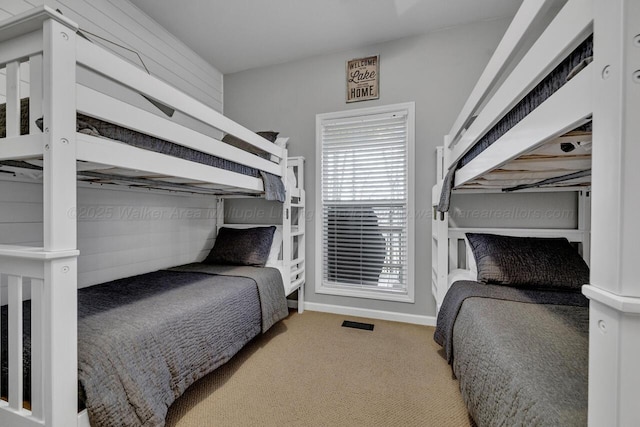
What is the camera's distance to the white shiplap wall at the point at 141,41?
176cm

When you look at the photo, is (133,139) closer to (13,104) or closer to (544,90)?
(13,104)

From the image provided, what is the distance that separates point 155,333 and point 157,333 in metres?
0.01

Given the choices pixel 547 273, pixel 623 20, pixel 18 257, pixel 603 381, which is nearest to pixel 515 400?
pixel 603 381

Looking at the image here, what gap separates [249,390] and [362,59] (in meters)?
2.73

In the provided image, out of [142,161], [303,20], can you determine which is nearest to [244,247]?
[142,161]

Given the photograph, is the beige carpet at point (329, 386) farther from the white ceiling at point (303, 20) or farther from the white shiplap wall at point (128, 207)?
the white ceiling at point (303, 20)

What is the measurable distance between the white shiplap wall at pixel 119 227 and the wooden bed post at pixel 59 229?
979 mm

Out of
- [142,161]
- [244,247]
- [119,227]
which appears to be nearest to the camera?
[142,161]

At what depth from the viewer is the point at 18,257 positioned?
88 centimetres

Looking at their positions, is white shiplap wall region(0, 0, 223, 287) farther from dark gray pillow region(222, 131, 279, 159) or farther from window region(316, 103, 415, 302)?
window region(316, 103, 415, 302)

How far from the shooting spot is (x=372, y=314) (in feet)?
8.57

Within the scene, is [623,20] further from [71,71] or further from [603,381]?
[71,71]

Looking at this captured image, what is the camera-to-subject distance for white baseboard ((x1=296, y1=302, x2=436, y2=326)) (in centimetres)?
247

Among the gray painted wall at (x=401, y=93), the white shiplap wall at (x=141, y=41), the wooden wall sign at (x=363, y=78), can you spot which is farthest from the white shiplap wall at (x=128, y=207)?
the wooden wall sign at (x=363, y=78)
